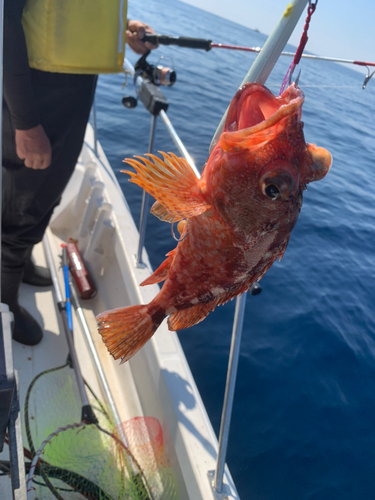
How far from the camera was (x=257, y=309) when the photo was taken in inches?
182

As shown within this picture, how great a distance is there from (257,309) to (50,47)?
3.56 metres

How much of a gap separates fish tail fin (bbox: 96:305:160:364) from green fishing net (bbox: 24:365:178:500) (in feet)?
3.86

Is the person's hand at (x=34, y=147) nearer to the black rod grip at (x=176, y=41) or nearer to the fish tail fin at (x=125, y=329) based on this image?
the fish tail fin at (x=125, y=329)

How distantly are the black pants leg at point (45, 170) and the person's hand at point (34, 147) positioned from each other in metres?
0.16

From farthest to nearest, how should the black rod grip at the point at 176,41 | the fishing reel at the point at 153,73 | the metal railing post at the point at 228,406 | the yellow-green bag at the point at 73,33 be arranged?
the black rod grip at the point at 176,41 → the fishing reel at the point at 153,73 → the yellow-green bag at the point at 73,33 → the metal railing post at the point at 228,406

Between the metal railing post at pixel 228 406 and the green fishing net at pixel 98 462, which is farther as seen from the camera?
the green fishing net at pixel 98 462

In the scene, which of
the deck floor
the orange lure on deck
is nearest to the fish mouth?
the orange lure on deck

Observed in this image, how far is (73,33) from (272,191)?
1.83m

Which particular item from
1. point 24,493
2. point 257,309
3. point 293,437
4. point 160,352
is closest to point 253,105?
point 24,493

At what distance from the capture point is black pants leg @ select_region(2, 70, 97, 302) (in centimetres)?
224

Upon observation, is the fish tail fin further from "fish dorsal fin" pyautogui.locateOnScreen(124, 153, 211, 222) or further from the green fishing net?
the green fishing net

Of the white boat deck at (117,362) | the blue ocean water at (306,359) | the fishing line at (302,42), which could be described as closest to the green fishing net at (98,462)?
the white boat deck at (117,362)

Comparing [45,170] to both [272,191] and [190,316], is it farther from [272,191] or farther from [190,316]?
[272,191]

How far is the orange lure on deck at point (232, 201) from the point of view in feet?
3.47
